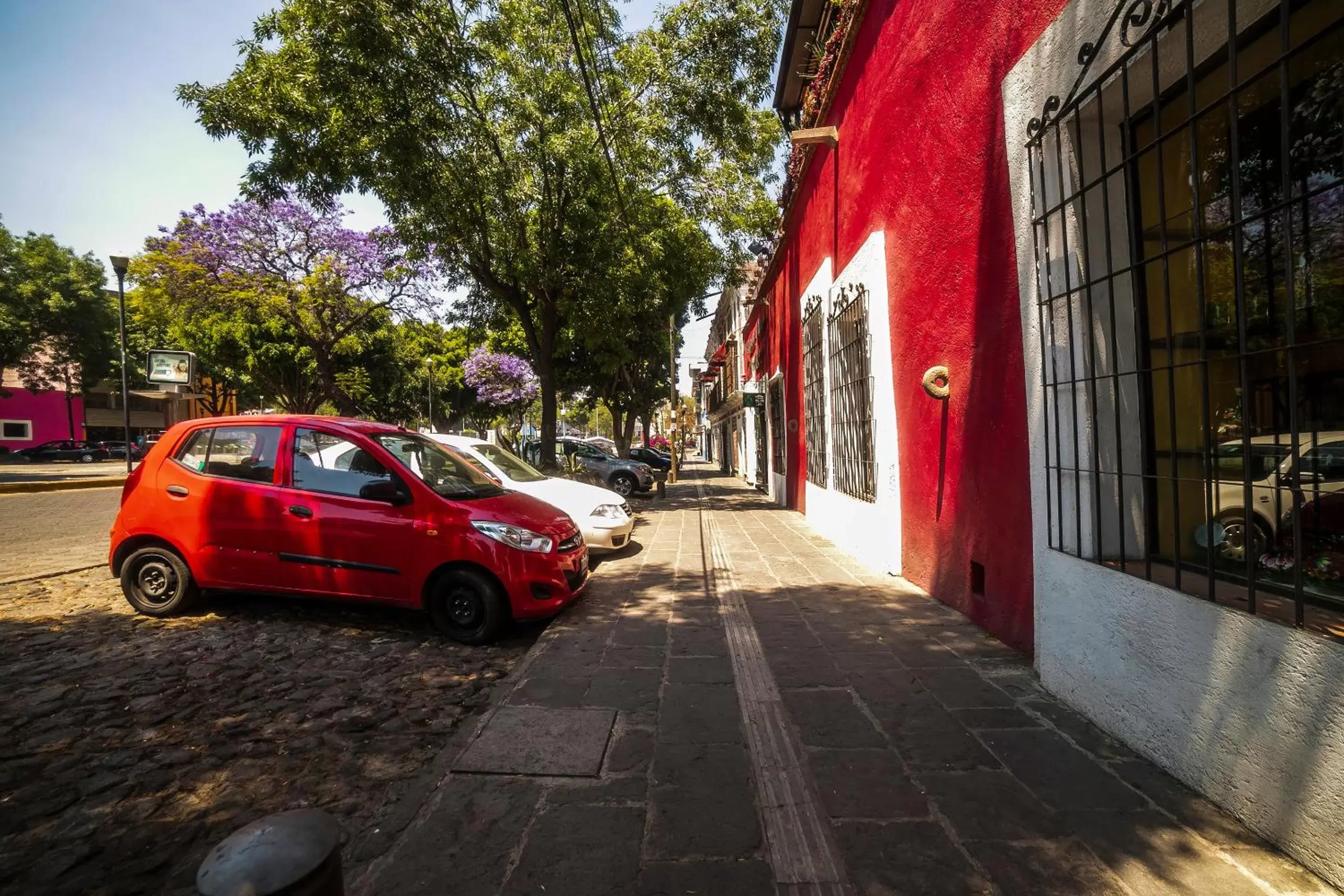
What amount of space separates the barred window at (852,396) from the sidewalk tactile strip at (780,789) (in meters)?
3.21

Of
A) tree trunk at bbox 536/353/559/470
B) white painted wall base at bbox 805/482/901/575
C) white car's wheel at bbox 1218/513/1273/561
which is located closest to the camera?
white car's wheel at bbox 1218/513/1273/561

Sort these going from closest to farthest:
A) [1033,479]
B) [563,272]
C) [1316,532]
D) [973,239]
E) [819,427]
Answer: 1. [1316,532]
2. [1033,479]
3. [973,239]
4. [819,427]
5. [563,272]

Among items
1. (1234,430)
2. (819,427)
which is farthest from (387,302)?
(1234,430)

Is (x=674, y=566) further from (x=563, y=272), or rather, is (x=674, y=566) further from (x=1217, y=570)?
(x=563, y=272)

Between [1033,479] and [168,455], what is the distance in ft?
20.0

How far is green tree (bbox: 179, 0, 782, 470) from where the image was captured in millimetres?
8898

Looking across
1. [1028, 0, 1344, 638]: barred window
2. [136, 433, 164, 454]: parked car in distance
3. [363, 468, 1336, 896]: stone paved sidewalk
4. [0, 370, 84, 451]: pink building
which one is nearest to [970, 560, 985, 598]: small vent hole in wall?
[363, 468, 1336, 896]: stone paved sidewalk

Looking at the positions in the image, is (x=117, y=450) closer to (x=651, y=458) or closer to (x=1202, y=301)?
(x=651, y=458)

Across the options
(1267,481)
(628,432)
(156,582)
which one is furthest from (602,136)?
(628,432)

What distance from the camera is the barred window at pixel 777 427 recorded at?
13727 millimetres

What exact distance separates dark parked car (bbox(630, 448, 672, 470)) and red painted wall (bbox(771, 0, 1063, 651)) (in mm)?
22307

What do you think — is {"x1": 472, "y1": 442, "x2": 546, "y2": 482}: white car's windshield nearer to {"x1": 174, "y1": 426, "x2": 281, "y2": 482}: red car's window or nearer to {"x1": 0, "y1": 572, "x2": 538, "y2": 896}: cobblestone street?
{"x1": 0, "y1": 572, "x2": 538, "y2": 896}: cobblestone street

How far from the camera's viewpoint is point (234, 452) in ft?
16.4

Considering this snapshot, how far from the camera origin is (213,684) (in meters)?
3.82
